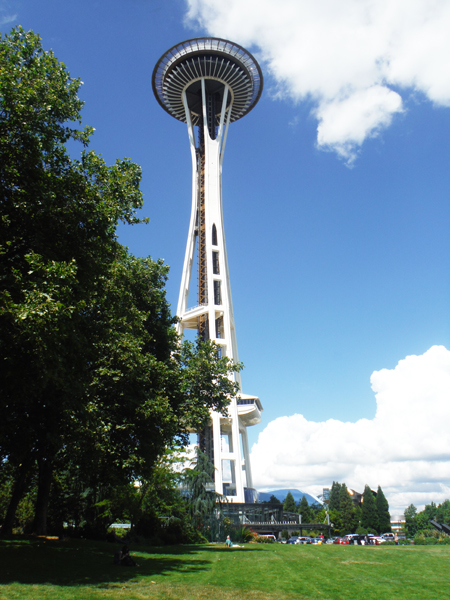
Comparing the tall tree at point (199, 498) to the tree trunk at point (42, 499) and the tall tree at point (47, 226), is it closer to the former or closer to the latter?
the tree trunk at point (42, 499)

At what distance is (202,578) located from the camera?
11.5 metres

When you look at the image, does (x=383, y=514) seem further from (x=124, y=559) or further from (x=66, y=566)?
(x=66, y=566)

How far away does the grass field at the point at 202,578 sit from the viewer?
358 inches

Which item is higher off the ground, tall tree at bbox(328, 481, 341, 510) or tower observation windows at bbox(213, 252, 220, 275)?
tower observation windows at bbox(213, 252, 220, 275)

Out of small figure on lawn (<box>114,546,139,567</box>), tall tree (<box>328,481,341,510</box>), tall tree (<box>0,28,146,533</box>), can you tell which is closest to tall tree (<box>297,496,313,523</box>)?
tall tree (<box>328,481,341,510</box>)

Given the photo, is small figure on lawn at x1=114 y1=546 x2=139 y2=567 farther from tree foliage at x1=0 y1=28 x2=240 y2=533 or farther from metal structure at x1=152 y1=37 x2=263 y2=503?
metal structure at x1=152 y1=37 x2=263 y2=503

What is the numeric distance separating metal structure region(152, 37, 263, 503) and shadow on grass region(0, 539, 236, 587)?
1548 inches

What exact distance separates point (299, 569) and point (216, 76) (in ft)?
209

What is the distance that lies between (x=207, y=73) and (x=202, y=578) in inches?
2546

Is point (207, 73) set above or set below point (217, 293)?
above

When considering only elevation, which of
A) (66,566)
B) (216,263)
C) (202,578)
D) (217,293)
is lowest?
(202,578)

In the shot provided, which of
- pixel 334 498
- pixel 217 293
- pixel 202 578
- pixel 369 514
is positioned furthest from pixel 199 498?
pixel 334 498

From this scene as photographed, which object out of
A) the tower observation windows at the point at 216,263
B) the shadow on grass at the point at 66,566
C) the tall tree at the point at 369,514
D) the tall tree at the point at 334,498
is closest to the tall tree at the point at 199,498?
the shadow on grass at the point at 66,566

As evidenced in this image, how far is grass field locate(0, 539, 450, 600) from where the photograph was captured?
9086mm
